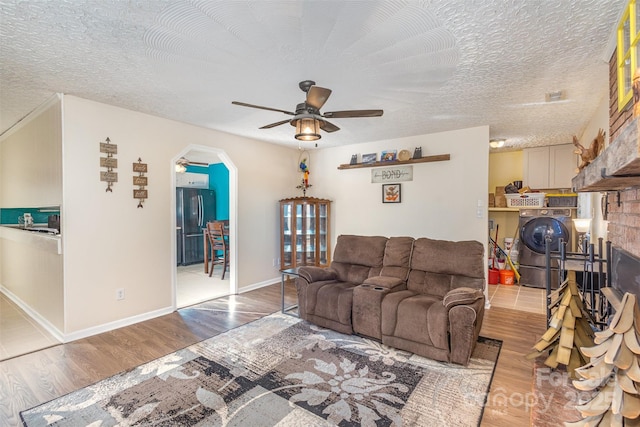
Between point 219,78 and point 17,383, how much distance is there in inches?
113

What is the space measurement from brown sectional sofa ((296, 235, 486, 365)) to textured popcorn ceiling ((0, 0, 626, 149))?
1.63 metres

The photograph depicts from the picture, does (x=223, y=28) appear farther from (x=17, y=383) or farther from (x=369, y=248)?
(x=17, y=383)

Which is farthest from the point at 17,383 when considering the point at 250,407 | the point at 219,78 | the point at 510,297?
the point at 510,297

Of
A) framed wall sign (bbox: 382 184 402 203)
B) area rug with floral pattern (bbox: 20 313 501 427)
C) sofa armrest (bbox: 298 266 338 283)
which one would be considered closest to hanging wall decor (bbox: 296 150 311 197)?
framed wall sign (bbox: 382 184 402 203)

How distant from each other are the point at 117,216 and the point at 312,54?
2.78 metres

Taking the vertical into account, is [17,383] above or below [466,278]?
below

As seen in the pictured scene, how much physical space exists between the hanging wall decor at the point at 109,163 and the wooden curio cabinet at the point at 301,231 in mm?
2593

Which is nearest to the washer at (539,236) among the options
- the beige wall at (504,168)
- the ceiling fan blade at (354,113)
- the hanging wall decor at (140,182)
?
the beige wall at (504,168)

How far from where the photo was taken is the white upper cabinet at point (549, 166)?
206 inches

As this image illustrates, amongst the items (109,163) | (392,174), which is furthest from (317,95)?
(392,174)

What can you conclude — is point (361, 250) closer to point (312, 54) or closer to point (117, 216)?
point (312, 54)

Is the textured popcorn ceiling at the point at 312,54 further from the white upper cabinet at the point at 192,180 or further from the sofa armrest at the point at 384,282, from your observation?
the white upper cabinet at the point at 192,180

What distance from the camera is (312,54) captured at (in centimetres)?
225

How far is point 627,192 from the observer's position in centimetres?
199
